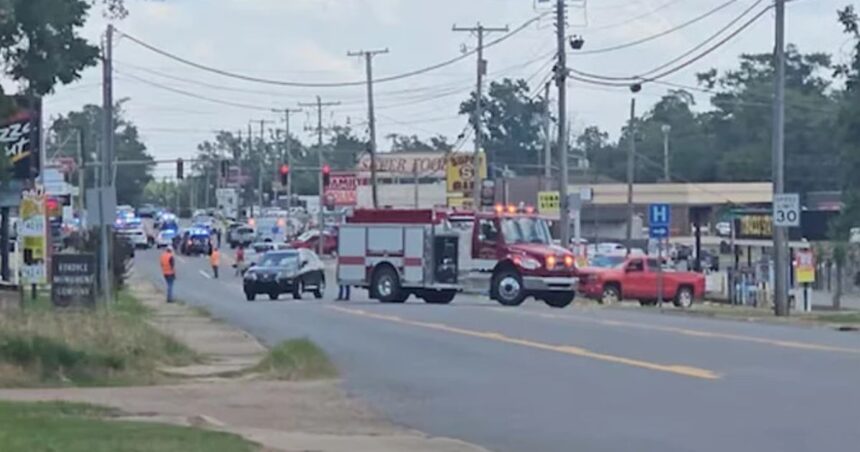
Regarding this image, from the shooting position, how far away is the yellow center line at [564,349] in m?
23.7

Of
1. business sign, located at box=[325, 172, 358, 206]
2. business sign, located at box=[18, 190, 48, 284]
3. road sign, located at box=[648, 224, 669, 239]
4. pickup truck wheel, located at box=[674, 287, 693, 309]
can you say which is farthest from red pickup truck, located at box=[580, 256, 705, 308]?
business sign, located at box=[325, 172, 358, 206]

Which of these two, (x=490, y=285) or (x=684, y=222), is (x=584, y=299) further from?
(x=684, y=222)

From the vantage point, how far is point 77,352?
969 inches

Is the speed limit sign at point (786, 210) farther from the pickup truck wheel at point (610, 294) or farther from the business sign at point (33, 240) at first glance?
the business sign at point (33, 240)

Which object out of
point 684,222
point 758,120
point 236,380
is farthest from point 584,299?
point 758,120

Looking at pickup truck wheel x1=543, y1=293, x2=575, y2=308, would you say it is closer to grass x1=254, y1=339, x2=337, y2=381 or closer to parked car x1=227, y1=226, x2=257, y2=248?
grass x1=254, y1=339, x2=337, y2=381

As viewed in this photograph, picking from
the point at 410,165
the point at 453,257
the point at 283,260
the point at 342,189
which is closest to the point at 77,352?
the point at 453,257

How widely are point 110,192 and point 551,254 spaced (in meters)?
17.0

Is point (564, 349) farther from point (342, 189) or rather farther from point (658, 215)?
point (342, 189)

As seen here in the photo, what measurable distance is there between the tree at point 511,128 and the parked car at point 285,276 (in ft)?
362

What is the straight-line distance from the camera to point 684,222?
122m

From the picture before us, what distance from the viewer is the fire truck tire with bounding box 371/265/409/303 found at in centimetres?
5178

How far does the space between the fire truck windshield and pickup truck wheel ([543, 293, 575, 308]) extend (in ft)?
4.75

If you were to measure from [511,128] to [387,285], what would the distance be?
132 m
